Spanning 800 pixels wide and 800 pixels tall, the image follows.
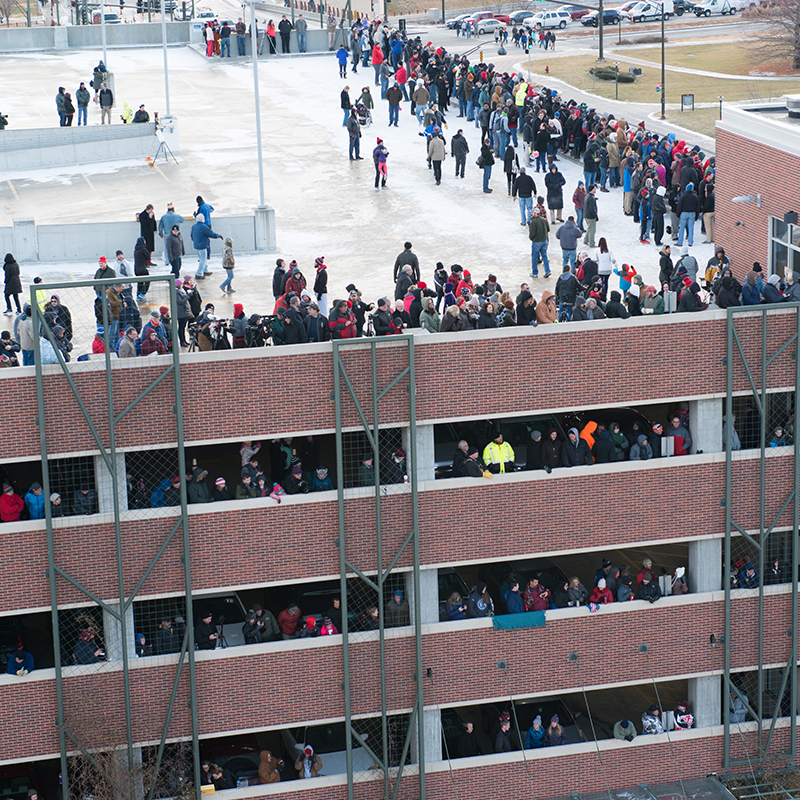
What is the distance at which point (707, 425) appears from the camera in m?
25.8

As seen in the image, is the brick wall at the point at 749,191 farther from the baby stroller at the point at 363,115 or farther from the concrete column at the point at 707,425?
the baby stroller at the point at 363,115

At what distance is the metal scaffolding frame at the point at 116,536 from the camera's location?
2273cm

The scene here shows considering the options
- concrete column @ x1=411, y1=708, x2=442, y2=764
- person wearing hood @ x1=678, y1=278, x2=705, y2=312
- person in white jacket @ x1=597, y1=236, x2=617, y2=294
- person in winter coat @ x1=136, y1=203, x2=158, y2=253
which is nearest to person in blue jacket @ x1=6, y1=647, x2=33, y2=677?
concrete column @ x1=411, y1=708, x2=442, y2=764

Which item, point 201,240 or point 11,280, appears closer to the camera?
point 11,280

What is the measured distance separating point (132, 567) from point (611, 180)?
767 inches

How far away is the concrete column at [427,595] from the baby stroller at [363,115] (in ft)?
71.9

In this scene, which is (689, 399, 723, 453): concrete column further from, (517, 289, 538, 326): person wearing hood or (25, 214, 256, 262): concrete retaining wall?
(25, 214, 256, 262): concrete retaining wall

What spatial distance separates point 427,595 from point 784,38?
6347cm

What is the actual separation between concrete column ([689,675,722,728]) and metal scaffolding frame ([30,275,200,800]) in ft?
33.2

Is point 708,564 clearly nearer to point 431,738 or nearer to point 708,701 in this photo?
point 708,701

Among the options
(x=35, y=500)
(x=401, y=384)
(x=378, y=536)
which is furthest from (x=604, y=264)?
(x=35, y=500)

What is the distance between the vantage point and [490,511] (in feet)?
81.7

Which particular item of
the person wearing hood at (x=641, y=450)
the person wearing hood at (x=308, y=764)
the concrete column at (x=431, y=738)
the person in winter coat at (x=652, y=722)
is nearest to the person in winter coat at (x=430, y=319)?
the person wearing hood at (x=641, y=450)

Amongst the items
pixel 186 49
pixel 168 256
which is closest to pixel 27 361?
pixel 168 256
